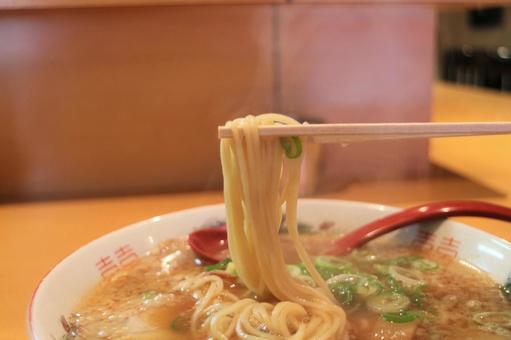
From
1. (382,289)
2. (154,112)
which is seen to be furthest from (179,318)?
(154,112)

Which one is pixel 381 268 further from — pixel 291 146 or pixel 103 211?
pixel 103 211

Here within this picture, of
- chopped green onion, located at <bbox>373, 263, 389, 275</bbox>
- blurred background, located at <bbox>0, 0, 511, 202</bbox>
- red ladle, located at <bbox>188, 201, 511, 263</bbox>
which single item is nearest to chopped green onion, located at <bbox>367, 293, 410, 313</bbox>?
chopped green onion, located at <bbox>373, 263, 389, 275</bbox>

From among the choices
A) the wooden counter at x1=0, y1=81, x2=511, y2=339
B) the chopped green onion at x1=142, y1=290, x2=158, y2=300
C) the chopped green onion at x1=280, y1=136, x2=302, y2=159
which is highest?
the chopped green onion at x1=280, y1=136, x2=302, y2=159

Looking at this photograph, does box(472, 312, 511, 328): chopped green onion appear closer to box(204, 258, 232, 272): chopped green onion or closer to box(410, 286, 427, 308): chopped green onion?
box(410, 286, 427, 308): chopped green onion

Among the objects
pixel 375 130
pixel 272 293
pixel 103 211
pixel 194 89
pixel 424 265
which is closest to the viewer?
pixel 375 130

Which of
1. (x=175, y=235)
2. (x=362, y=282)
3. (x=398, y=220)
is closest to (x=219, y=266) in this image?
(x=175, y=235)

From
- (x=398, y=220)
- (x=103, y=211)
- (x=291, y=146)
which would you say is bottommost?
(x=103, y=211)

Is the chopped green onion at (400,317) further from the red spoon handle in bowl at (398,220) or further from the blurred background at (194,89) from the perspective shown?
the blurred background at (194,89)
